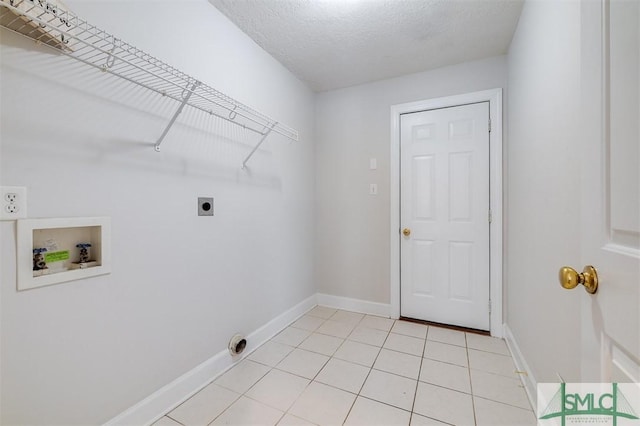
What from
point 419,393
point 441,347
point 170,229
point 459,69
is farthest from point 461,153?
point 170,229

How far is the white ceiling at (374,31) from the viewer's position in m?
1.69

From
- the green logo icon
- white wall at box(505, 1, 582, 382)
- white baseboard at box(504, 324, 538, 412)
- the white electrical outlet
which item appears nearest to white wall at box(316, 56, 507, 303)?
white wall at box(505, 1, 582, 382)

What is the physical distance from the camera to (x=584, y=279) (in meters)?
0.67

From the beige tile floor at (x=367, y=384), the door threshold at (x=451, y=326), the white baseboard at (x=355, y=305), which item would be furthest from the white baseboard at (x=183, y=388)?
the door threshold at (x=451, y=326)

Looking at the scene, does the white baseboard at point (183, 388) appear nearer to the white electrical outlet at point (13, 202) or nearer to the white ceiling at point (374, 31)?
the white electrical outlet at point (13, 202)

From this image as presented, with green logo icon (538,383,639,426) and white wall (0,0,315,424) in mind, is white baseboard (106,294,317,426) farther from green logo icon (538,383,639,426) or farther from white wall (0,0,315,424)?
green logo icon (538,383,639,426)

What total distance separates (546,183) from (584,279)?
2.80 ft

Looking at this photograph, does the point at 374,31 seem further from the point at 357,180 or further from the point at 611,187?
the point at 611,187

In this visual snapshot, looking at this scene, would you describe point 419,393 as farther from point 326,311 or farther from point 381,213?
point 381,213

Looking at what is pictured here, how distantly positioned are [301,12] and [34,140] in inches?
63.6

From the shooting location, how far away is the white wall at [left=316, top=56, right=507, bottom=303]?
262cm

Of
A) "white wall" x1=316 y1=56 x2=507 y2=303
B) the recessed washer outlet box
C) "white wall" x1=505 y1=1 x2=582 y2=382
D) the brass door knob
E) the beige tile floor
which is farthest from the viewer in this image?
"white wall" x1=316 y1=56 x2=507 y2=303

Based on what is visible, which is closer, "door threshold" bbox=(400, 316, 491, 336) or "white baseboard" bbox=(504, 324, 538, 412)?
"white baseboard" bbox=(504, 324, 538, 412)

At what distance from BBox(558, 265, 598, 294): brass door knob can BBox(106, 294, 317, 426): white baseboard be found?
1800 mm
